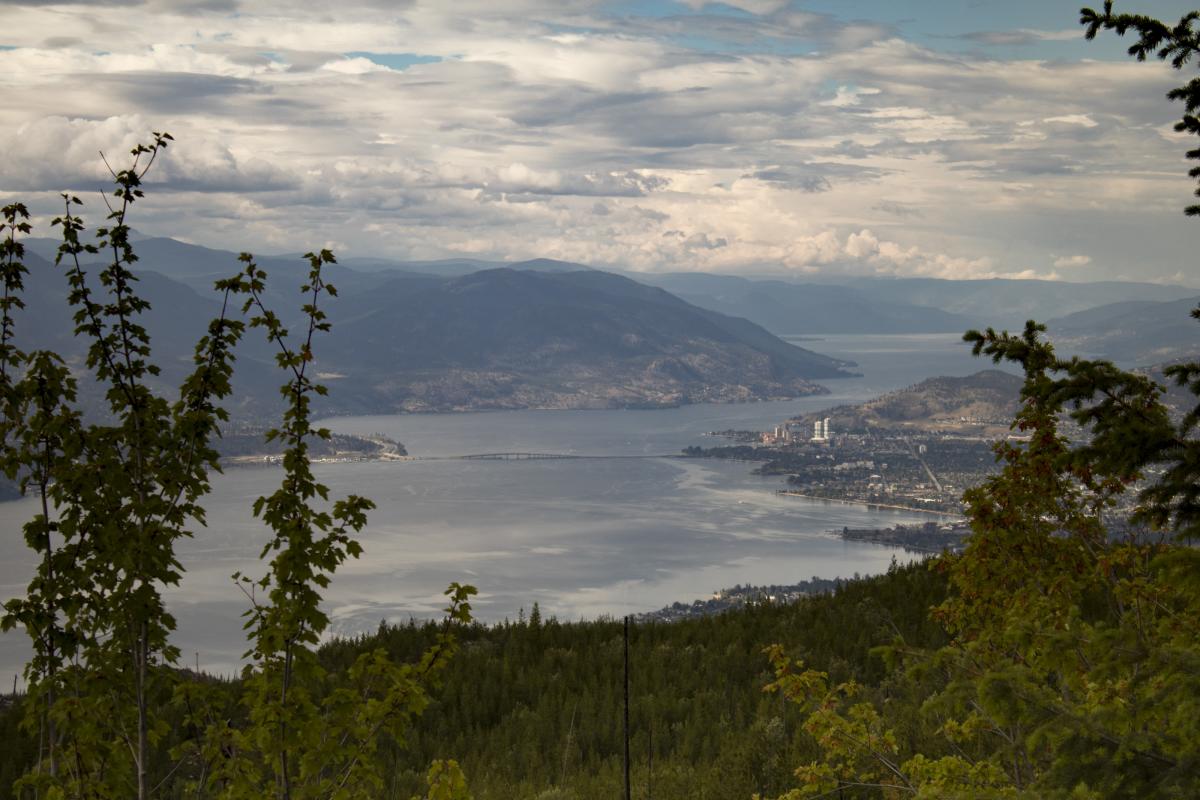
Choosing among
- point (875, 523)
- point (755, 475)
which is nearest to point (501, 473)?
point (755, 475)

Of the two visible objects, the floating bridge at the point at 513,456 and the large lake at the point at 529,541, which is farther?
the floating bridge at the point at 513,456

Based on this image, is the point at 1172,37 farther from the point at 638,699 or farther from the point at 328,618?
the point at 638,699

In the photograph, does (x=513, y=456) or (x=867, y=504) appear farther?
(x=513, y=456)

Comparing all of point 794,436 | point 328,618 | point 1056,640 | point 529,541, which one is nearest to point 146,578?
point 328,618

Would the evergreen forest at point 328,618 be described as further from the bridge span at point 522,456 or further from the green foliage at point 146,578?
the bridge span at point 522,456

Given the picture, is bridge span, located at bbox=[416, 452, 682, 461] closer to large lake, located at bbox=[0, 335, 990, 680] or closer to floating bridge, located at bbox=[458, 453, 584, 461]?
floating bridge, located at bbox=[458, 453, 584, 461]

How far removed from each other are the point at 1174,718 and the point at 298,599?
515cm

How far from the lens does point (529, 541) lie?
289ft

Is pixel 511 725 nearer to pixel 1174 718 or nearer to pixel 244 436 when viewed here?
pixel 1174 718

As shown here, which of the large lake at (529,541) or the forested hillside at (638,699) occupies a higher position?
the forested hillside at (638,699)

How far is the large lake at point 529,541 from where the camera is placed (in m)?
62.2

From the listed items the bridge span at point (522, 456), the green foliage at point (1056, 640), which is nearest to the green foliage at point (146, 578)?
the green foliage at point (1056, 640)

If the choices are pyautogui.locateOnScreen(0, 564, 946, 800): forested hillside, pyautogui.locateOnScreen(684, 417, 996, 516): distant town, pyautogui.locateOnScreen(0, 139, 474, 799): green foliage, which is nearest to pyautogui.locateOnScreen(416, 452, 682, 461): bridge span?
pyautogui.locateOnScreen(684, 417, 996, 516): distant town

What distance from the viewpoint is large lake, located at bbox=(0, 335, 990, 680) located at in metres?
62.2
